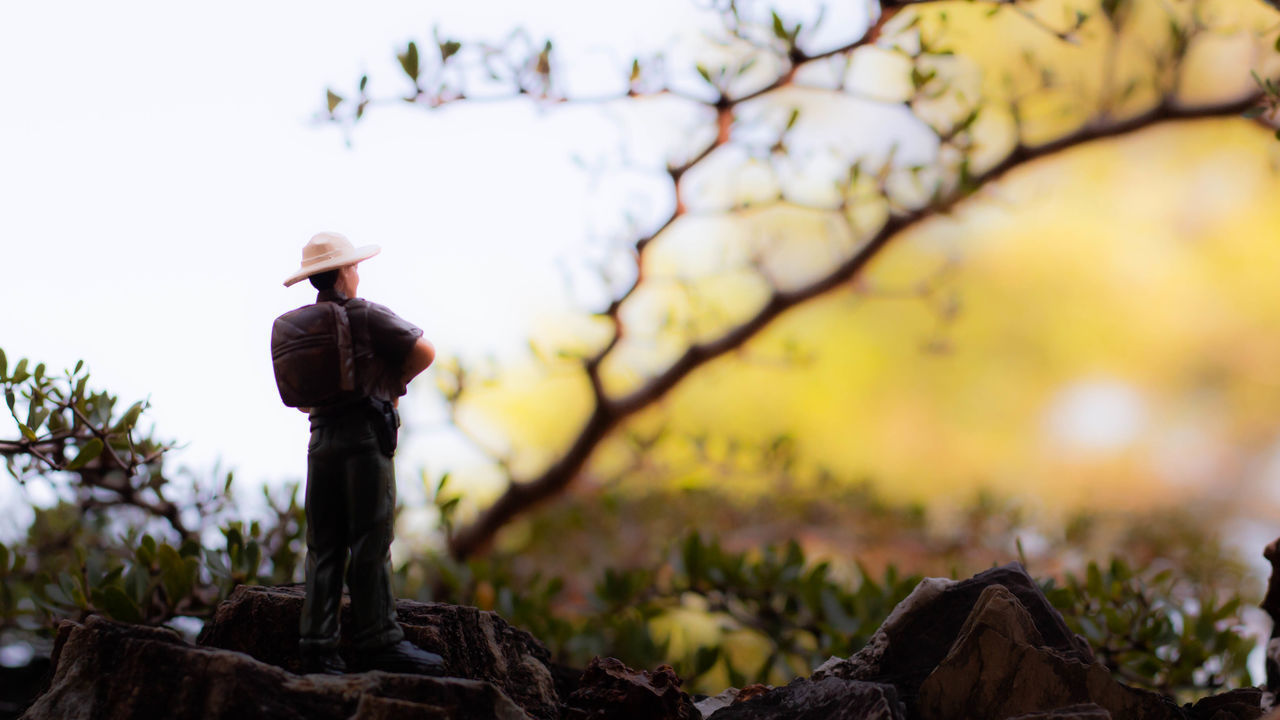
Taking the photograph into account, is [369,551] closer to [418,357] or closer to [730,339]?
[418,357]

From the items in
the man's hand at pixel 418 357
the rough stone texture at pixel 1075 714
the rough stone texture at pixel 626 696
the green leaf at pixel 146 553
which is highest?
the man's hand at pixel 418 357

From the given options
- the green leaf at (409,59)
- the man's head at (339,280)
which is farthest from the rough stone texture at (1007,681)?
the green leaf at (409,59)

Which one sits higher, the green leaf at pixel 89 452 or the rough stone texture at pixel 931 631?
the green leaf at pixel 89 452

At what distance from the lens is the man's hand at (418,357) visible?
199cm

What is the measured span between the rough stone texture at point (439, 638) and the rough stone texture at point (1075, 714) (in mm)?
923

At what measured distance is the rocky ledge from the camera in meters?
1.72

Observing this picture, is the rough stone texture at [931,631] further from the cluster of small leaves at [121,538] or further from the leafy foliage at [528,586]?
the cluster of small leaves at [121,538]

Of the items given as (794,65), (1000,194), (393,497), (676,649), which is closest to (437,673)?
(393,497)

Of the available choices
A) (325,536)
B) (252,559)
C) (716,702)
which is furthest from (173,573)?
(716,702)

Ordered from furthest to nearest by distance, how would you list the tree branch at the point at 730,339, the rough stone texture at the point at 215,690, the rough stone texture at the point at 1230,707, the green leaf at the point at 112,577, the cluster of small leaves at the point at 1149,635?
the tree branch at the point at 730,339 < the cluster of small leaves at the point at 1149,635 < the green leaf at the point at 112,577 < the rough stone texture at the point at 1230,707 < the rough stone texture at the point at 215,690

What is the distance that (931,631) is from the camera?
85.1 inches

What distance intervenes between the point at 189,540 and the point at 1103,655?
2.32 metres

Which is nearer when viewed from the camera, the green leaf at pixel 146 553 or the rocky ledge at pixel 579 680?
the rocky ledge at pixel 579 680

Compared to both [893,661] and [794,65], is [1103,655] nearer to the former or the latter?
[893,661]
